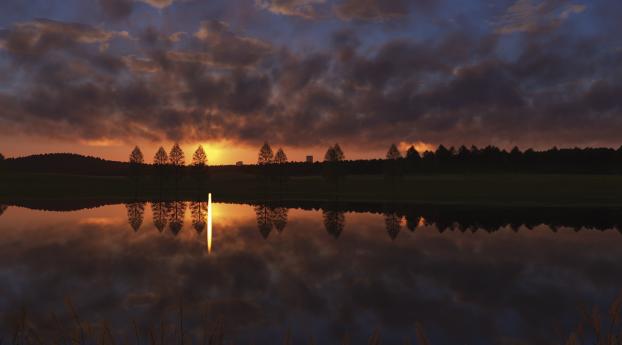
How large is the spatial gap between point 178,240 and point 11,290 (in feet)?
43.7

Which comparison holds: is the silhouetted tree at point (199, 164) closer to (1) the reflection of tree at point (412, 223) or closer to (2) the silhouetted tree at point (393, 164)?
(2) the silhouetted tree at point (393, 164)

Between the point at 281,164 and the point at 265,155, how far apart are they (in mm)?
6904

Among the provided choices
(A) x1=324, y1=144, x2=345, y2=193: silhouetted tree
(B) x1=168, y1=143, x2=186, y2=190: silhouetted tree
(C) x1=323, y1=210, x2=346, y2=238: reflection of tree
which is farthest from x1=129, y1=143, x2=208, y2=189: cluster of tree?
(C) x1=323, y1=210, x2=346, y2=238: reflection of tree

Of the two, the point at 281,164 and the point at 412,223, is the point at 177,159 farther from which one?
the point at 412,223

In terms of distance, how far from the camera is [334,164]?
9662 centimetres

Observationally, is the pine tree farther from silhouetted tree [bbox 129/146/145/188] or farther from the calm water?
the calm water

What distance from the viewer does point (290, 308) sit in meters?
13.7

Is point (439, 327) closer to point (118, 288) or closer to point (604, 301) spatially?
point (604, 301)

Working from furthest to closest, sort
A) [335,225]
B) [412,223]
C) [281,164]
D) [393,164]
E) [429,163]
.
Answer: [429,163], [281,164], [393,164], [412,223], [335,225]

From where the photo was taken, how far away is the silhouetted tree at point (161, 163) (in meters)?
123

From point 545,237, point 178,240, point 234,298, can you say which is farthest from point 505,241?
point 178,240

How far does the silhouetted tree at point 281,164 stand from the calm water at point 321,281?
78341 millimetres

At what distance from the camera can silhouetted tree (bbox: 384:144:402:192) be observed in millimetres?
93125

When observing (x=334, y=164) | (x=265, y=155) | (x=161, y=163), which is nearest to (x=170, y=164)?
(x=161, y=163)
